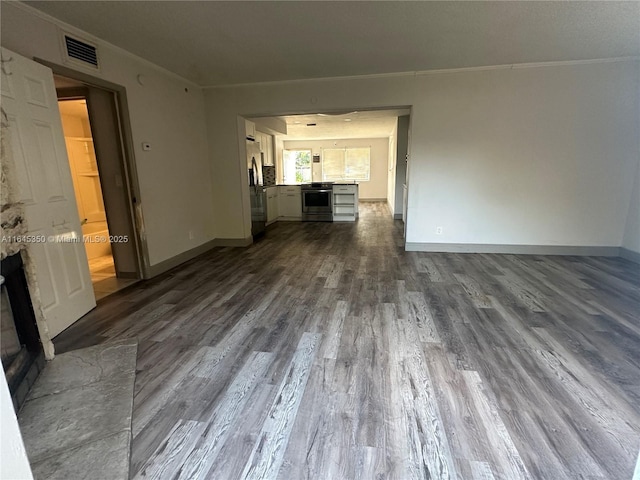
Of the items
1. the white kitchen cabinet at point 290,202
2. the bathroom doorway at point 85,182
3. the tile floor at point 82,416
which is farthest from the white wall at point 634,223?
the bathroom doorway at point 85,182

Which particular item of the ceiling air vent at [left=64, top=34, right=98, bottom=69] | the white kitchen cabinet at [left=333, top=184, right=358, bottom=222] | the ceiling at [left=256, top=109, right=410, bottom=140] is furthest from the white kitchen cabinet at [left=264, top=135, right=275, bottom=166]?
the ceiling air vent at [left=64, top=34, right=98, bottom=69]

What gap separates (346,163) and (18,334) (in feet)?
36.9

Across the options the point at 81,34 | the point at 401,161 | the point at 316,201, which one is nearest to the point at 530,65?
the point at 401,161

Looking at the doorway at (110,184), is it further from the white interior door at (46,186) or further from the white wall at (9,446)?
the white wall at (9,446)

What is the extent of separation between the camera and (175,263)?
4062 mm

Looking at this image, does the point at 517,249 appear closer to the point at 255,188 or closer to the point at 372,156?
the point at 255,188

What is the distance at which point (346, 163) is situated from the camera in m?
12.1

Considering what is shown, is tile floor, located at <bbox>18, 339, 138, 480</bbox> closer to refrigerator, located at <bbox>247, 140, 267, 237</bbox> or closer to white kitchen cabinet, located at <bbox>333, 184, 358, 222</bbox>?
refrigerator, located at <bbox>247, 140, 267, 237</bbox>

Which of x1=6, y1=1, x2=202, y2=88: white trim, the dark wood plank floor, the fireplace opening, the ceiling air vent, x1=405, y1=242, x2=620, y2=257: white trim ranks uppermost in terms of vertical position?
x1=6, y1=1, x2=202, y2=88: white trim

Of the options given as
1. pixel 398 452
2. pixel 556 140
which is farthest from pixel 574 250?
pixel 398 452

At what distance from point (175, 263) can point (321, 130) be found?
22.3 ft

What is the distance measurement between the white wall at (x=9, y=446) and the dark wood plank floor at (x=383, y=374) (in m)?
0.65

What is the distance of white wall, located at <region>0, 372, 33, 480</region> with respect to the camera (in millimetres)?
688

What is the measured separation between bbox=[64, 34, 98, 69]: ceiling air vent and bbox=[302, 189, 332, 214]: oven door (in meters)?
5.00
